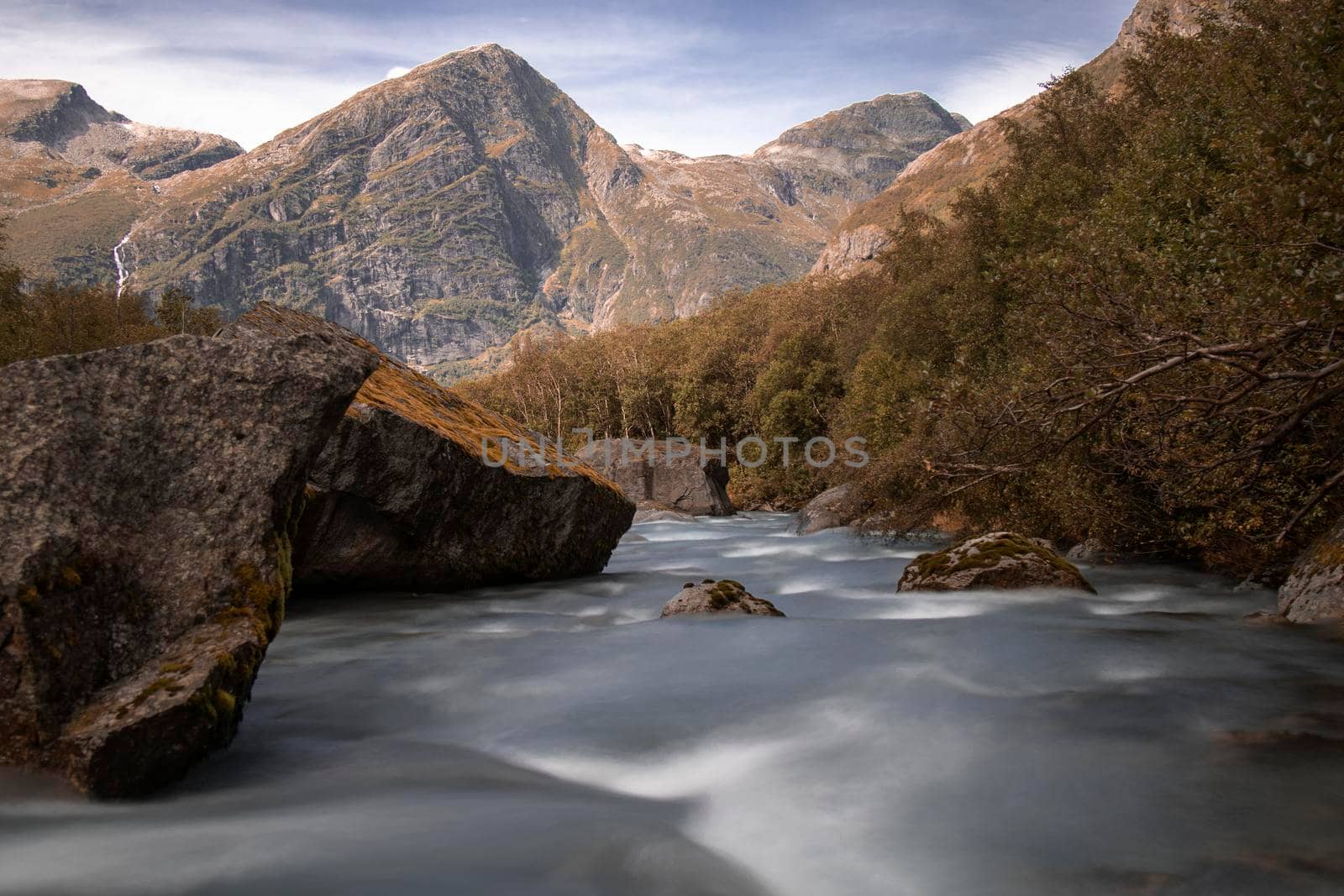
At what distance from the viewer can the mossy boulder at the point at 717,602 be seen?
40.8ft

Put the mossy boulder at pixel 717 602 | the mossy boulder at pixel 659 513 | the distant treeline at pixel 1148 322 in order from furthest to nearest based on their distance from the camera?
1. the mossy boulder at pixel 659 513
2. the mossy boulder at pixel 717 602
3. the distant treeline at pixel 1148 322

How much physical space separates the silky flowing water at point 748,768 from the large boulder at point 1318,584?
59 centimetres

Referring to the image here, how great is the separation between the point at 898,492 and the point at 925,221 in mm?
28306

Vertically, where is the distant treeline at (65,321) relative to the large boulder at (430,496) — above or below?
above

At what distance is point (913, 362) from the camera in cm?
3450

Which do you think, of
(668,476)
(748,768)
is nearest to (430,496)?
(748,768)

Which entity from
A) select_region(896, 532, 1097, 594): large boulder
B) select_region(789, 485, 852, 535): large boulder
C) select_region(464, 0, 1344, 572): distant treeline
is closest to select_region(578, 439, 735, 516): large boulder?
select_region(464, 0, 1344, 572): distant treeline

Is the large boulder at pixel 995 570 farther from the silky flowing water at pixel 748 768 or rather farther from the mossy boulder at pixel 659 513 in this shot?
the mossy boulder at pixel 659 513

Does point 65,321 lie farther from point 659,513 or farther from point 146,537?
point 146,537

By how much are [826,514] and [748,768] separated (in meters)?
23.8

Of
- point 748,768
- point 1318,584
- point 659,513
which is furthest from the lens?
point 659,513

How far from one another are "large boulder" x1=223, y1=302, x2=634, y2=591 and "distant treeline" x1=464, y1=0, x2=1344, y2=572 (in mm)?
6404

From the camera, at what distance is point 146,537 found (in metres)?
5.86

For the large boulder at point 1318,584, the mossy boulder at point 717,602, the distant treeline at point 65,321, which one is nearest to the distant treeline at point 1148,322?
the large boulder at point 1318,584
